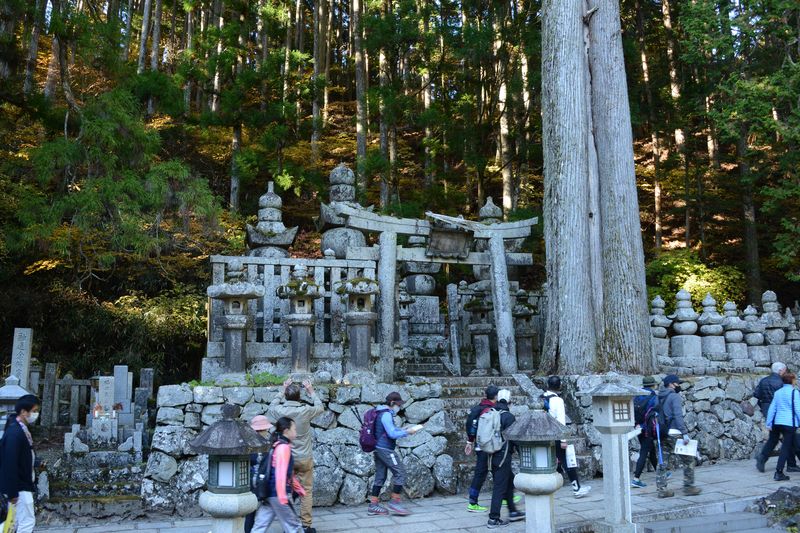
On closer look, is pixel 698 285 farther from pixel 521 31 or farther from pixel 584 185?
pixel 521 31

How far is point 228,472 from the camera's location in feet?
16.6

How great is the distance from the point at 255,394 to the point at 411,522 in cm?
256

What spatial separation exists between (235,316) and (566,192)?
6298mm

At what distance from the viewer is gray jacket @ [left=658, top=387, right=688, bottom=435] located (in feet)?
A: 26.6

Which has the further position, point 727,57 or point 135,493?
point 727,57

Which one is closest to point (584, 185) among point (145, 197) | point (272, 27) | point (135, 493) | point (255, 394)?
point (255, 394)

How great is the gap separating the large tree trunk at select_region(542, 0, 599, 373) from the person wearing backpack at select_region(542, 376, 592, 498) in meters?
3.13

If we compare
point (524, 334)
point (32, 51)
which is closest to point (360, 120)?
point (32, 51)

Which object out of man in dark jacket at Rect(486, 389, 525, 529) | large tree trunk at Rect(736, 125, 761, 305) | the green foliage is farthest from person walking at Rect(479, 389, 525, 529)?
large tree trunk at Rect(736, 125, 761, 305)

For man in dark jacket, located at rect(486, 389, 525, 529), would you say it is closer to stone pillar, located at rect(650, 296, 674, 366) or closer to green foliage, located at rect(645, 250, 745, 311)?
stone pillar, located at rect(650, 296, 674, 366)

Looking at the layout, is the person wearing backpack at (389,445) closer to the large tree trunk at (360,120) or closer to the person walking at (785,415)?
the person walking at (785,415)

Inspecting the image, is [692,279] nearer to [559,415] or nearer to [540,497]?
[559,415]

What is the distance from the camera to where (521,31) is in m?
19.8

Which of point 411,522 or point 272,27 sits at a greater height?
point 272,27
